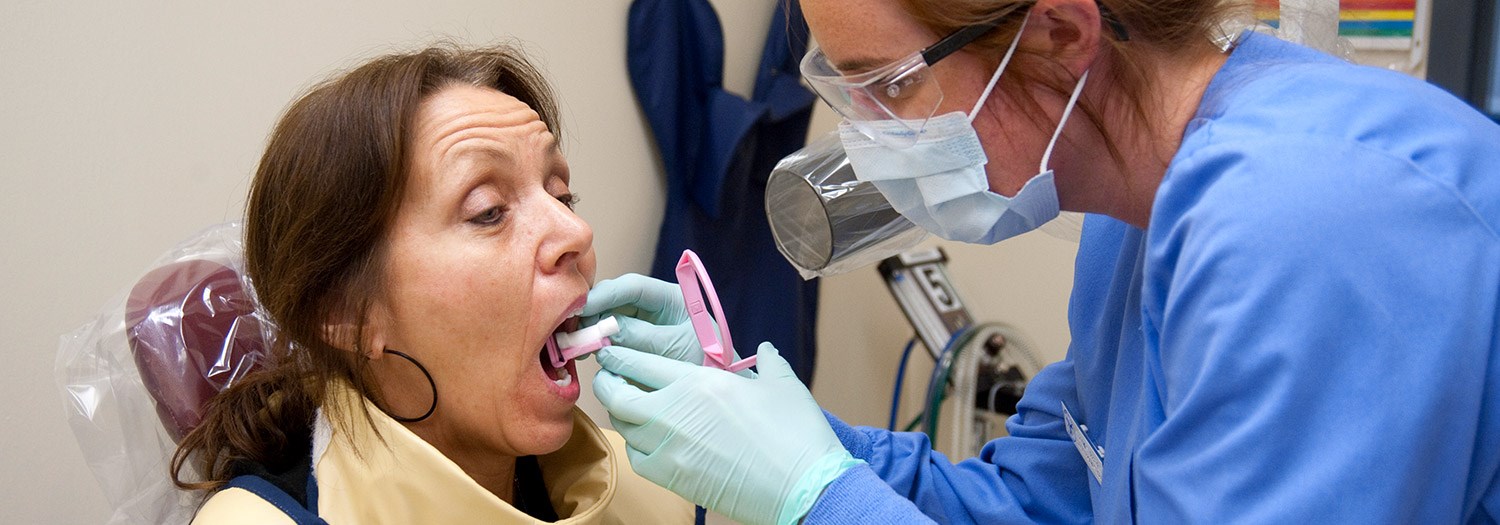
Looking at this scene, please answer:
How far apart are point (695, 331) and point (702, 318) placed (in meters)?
0.05

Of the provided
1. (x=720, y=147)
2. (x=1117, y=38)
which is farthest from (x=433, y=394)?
(x=720, y=147)

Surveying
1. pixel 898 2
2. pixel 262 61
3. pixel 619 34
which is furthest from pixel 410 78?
pixel 619 34

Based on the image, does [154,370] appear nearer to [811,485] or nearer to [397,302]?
[397,302]

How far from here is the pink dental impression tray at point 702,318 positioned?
4.16ft

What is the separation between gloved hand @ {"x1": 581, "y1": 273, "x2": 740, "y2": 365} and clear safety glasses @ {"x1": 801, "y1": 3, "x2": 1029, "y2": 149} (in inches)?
13.5

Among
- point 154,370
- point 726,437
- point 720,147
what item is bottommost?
point 720,147

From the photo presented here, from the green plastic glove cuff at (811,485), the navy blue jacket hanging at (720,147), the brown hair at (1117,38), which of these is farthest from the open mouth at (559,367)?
the navy blue jacket hanging at (720,147)

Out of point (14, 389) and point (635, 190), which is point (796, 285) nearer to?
point (635, 190)

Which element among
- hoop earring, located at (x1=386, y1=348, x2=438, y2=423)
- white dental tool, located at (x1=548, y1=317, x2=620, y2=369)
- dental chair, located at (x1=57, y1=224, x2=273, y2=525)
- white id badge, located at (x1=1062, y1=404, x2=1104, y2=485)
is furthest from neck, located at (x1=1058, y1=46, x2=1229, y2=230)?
dental chair, located at (x1=57, y1=224, x2=273, y2=525)

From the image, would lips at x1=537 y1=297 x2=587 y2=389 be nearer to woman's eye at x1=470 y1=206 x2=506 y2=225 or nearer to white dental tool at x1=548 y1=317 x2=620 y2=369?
white dental tool at x1=548 y1=317 x2=620 y2=369

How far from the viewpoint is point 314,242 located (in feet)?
4.01

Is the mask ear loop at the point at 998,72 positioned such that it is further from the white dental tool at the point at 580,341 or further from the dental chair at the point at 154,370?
the dental chair at the point at 154,370

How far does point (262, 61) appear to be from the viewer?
1.83 m

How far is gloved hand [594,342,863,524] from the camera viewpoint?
1.18m
